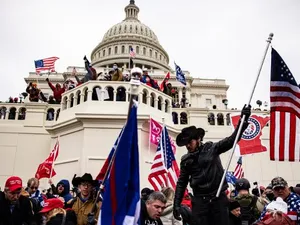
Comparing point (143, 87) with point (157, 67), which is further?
point (157, 67)

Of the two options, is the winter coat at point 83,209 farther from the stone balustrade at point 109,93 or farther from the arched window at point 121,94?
the arched window at point 121,94

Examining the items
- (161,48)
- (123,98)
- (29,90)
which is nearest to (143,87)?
(123,98)

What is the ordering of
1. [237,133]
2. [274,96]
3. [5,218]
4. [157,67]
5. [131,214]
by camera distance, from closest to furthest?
[131,214] → [237,133] → [5,218] → [274,96] → [157,67]

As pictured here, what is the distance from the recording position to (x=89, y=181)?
4895mm

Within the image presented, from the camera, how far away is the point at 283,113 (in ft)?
16.0

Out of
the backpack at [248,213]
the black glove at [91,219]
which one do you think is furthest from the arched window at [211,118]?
the black glove at [91,219]

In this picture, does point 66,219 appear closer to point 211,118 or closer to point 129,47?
point 211,118

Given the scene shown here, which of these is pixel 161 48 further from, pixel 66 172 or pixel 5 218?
pixel 5 218

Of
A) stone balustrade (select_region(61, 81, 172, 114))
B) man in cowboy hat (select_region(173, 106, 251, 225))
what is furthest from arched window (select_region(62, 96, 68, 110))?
man in cowboy hat (select_region(173, 106, 251, 225))

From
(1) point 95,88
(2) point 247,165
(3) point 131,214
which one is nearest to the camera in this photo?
(3) point 131,214

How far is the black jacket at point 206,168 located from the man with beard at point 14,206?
2.16m

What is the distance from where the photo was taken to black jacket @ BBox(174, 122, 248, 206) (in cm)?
428

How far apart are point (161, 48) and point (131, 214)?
7316cm

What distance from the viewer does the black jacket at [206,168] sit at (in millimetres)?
4281
